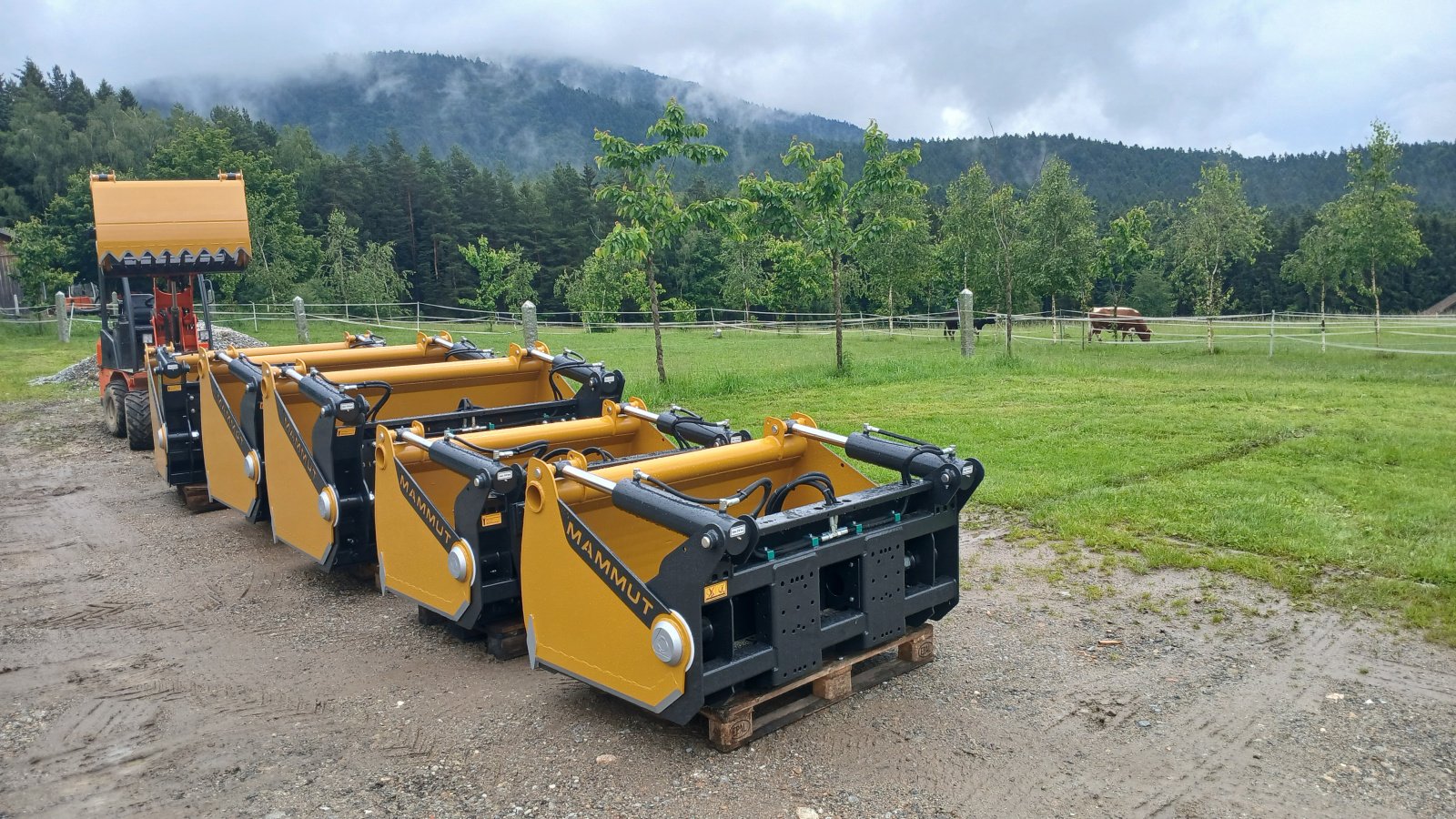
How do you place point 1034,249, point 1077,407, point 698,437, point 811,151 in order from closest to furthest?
1. point 698,437
2. point 1077,407
3. point 811,151
4. point 1034,249

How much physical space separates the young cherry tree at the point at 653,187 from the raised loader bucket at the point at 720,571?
33.0 ft

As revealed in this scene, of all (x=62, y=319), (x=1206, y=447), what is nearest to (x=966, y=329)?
(x=1206, y=447)

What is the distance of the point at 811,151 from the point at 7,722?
1364 cm

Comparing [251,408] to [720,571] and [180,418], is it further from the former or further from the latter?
[720,571]

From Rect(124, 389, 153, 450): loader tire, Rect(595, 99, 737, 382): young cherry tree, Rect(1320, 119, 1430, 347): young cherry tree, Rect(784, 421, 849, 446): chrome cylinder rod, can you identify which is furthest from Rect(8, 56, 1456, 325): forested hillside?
Rect(784, 421, 849, 446): chrome cylinder rod

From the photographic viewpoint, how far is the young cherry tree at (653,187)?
1523cm

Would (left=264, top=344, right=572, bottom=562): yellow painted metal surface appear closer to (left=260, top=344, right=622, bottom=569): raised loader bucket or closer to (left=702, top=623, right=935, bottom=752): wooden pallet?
(left=260, top=344, right=622, bottom=569): raised loader bucket

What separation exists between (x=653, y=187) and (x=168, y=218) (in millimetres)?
6599

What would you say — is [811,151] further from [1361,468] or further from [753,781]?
[753,781]

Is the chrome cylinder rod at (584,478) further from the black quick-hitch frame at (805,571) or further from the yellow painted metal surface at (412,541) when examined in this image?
the yellow painted metal surface at (412,541)

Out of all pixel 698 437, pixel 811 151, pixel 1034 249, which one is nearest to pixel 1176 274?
pixel 1034 249

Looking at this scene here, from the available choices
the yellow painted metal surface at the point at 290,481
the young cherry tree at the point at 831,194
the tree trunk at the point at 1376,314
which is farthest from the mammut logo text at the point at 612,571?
the tree trunk at the point at 1376,314

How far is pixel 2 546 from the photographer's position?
861 cm

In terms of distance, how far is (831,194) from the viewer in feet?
54.6
